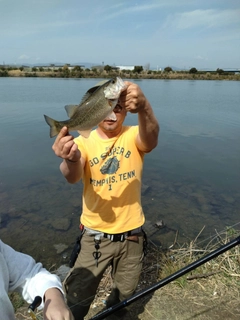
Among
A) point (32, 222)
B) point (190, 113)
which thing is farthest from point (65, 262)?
point (190, 113)

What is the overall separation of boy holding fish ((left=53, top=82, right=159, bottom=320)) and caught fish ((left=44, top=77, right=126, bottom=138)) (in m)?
0.42

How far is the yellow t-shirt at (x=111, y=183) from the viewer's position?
2.93m

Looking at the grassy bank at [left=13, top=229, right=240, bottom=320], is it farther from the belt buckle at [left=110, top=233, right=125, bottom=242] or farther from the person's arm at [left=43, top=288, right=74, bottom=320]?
the person's arm at [left=43, top=288, right=74, bottom=320]

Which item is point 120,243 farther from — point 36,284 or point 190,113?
point 190,113

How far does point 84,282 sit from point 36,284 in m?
1.26

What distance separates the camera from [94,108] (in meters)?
2.41

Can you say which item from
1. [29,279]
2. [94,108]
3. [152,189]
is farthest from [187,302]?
[152,189]

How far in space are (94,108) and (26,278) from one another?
4.65 feet

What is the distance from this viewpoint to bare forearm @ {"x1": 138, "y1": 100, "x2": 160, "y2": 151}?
2.60 m

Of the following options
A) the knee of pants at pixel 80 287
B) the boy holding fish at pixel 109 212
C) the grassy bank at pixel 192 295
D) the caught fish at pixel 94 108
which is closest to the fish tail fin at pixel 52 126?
the caught fish at pixel 94 108

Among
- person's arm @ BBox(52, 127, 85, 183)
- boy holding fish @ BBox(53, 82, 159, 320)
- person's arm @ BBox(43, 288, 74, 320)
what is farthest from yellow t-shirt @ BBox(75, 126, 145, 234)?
person's arm @ BBox(43, 288, 74, 320)

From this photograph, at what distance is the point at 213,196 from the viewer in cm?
848

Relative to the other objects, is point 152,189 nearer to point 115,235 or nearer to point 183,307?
point 183,307

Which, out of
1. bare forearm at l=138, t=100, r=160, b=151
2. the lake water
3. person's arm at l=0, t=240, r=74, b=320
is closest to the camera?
person's arm at l=0, t=240, r=74, b=320
